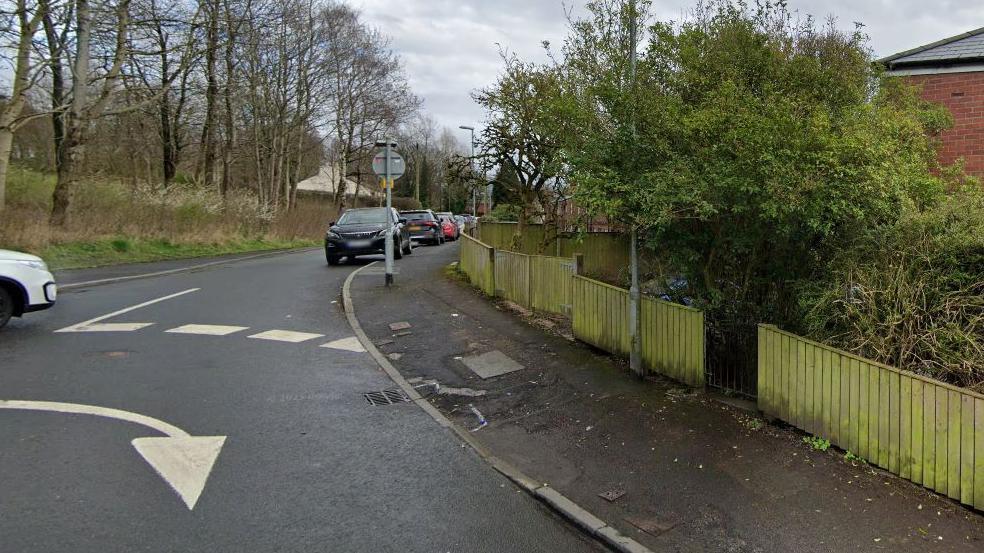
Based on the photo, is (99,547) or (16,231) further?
(16,231)

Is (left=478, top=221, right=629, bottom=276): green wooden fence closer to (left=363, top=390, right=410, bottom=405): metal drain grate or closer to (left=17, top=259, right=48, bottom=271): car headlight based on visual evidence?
(left=363, top=390, right=410, bottom=405): metal drain grate

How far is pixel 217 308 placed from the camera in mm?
11156

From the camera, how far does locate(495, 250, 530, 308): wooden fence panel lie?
1055 cm

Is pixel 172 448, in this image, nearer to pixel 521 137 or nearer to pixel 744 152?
pixel 744 152

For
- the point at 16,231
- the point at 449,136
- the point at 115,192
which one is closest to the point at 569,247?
the point at 16,231

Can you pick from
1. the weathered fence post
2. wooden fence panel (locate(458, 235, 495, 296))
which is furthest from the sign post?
the weathered fence post

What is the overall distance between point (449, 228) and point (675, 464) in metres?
28.8

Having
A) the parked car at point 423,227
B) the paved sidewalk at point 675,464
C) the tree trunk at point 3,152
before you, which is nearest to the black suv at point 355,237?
the parked car at point 423,227

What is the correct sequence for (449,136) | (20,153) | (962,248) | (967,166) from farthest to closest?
1. (449,136)
2. (20,153)
3. (967,166)
4. (962,248)

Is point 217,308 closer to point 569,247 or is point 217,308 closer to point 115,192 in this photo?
point 569,247

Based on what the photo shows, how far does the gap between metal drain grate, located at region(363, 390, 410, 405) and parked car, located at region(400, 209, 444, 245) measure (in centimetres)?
2101

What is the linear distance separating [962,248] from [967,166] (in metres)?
7.79

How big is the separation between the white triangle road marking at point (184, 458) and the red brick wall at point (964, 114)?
11774mm

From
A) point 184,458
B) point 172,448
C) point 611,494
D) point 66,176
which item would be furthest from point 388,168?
point 66,176
